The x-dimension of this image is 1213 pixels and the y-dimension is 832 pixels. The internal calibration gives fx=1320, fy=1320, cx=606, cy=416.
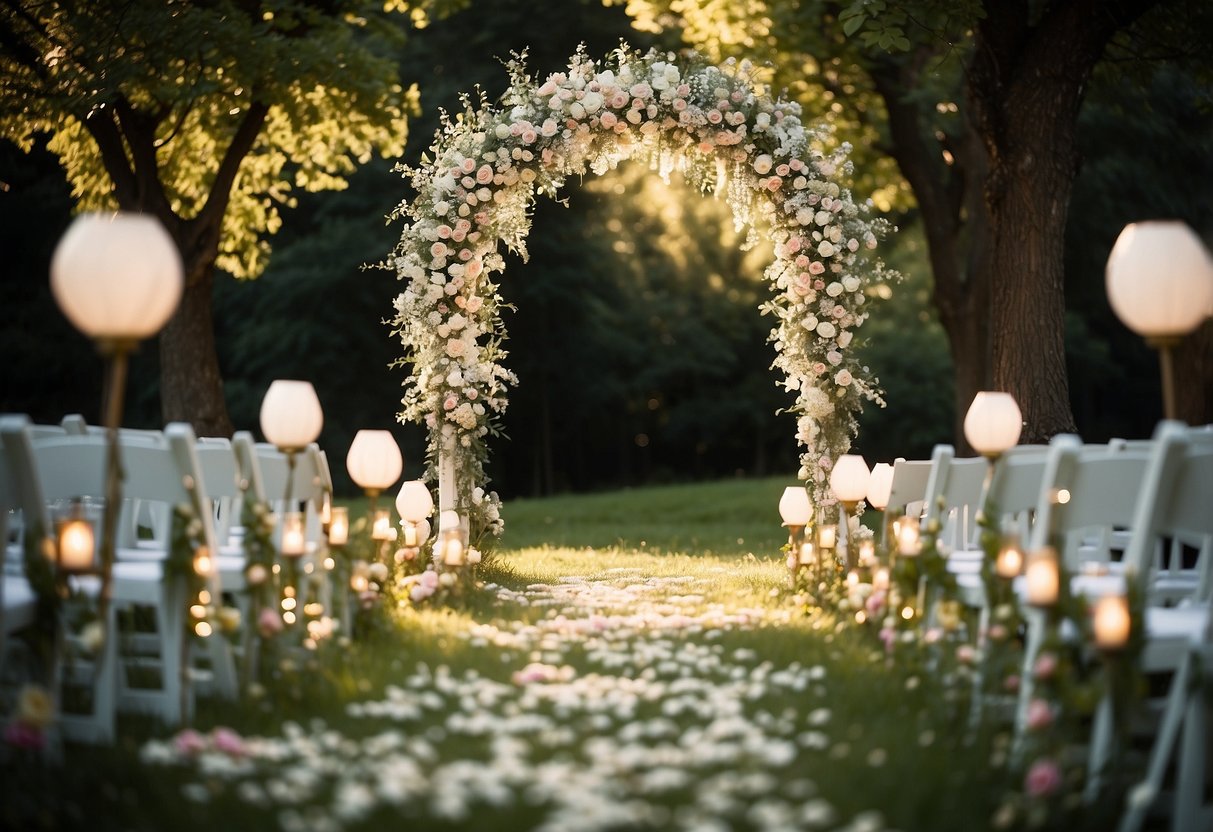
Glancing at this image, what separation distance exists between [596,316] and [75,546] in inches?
936

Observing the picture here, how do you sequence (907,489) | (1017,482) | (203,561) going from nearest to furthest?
(203,561), (1017,482), (907,489)

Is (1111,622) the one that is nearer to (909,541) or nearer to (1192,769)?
(1192,769)

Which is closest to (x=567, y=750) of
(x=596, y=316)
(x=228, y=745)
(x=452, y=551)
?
(x=228, y=745)

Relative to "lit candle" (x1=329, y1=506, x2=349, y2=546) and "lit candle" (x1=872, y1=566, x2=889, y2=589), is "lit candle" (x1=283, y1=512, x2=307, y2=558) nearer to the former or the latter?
"lit candle" (x1=329, y1=506, x2=349, y2=546)

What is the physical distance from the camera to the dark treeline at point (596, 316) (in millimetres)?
21578

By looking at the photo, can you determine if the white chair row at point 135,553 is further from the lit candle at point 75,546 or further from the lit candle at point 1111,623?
the lit candle at point 1111,623

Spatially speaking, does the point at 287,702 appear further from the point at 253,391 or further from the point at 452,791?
the point at 253,391

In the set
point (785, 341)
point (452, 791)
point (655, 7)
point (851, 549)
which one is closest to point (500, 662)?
point (452, 791)

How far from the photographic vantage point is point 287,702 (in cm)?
494

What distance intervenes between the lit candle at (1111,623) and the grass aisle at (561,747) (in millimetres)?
575

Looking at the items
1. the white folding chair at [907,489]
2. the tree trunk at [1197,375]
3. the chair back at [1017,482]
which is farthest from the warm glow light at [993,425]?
the tree trunk at [1197,375]

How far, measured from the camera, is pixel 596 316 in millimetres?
27938

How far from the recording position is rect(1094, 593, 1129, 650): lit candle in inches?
142

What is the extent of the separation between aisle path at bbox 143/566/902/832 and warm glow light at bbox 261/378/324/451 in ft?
3.71
